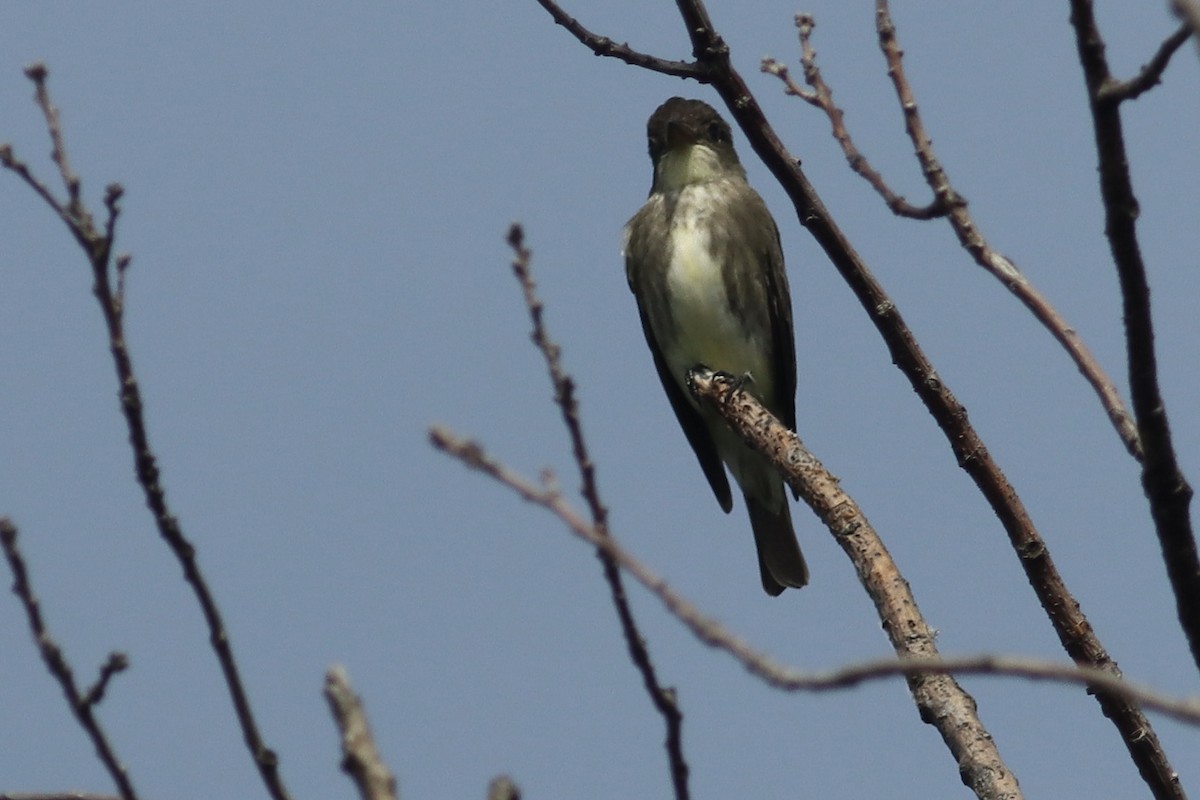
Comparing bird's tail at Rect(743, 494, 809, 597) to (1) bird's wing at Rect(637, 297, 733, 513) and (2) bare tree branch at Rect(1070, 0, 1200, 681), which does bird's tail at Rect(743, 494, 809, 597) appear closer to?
(1) bird's wing at Rect(637, 297, 733, 513)

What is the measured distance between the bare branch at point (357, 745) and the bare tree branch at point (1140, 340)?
5.49 feet

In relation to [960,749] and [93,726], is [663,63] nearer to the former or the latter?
[960,749]

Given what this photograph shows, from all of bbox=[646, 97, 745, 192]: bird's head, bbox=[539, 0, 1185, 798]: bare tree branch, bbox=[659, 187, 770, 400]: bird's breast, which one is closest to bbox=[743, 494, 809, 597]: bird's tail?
bbox=[659, 187, 770, 400]: bird's breast

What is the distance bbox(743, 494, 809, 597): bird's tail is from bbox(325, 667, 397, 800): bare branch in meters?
6.98

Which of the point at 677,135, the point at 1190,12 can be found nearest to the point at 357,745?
the point at 1190,12

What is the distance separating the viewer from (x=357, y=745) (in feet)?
5.66

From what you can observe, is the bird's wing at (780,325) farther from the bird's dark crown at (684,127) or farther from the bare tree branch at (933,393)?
the bare tree branch at (933,393)

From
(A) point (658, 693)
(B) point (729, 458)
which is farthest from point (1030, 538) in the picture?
(B) point (729, 458)

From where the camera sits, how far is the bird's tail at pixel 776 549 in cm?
866

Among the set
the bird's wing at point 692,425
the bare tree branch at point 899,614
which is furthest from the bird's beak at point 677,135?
the bare tree branch at point 899,614

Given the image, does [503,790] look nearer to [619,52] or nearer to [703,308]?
[619,52]

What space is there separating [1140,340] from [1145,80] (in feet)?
1.54

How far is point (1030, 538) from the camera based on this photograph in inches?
165

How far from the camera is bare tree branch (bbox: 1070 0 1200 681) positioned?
2816mm
